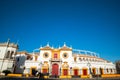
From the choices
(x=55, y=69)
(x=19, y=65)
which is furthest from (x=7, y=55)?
(x=55, y=69)

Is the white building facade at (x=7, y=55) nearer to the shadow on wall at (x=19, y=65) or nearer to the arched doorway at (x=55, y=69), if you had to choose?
the shadow on wall at (x=19, y=65)

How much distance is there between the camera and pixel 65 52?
42.7 meters

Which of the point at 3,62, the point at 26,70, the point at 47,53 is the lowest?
Answer: the point at 26,70

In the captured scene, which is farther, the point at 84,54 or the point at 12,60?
the point at 84,54

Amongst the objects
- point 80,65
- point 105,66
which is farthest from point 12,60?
point 105,66

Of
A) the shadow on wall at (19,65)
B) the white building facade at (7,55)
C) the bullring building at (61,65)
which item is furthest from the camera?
the shadow on wall at (19,65)

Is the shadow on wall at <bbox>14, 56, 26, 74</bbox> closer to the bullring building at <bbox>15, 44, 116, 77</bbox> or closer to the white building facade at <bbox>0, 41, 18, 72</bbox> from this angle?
the bullring building at <bbox>15, 44, 116, 77</bbox>

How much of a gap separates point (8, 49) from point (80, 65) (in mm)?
25501

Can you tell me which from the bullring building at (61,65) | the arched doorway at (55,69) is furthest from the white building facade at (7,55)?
the arched doorway at (55,69)

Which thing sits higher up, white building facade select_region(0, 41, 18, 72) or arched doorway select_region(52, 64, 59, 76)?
white building facade select_region(0, 41, 18, 72)

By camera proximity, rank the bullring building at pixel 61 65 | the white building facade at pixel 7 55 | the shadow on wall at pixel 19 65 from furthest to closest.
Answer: the shadow on wall at pixel 19 65, the bullring building at pixel 61 65, the white building facade at pixel 7 55

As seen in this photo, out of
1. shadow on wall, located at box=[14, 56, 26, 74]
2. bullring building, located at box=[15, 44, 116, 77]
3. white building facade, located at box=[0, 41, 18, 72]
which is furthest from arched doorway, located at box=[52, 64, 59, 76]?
white building facade, located at box=[0, 41, 18, 72]

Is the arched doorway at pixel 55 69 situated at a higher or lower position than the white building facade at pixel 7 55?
lower

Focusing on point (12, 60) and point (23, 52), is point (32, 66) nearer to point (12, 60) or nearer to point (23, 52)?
point (12, 60)
